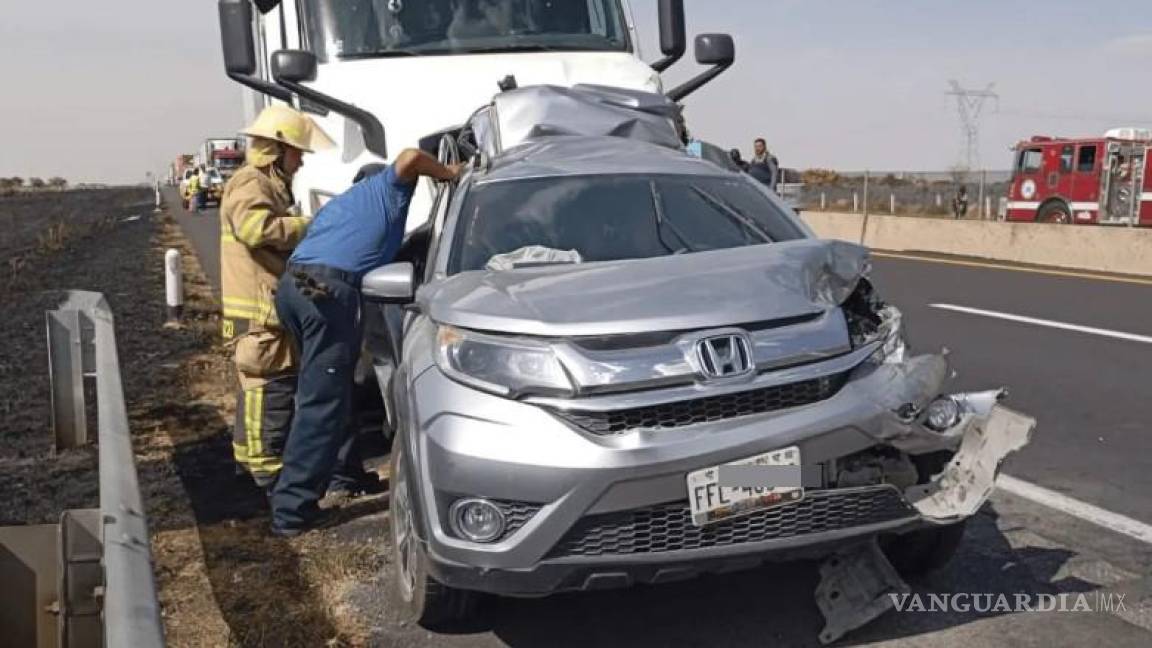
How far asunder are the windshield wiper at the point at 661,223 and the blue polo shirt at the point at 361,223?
1.11m

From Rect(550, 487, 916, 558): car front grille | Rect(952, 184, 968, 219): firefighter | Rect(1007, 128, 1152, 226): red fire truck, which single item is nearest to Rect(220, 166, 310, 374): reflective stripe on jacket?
Rect(550, 487, 916, 558): car front grille

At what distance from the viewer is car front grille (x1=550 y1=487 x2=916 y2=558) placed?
3260 millimetres

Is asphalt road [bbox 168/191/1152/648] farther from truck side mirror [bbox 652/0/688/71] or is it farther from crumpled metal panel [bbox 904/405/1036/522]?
truck side mirror [bbox 652/0/688/71]

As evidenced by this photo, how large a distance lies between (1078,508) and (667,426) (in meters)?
2.63

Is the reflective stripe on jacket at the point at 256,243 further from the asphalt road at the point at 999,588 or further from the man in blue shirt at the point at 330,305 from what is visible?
the asphalt road at the point at 999,588

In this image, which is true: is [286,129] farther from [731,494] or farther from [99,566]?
[731,494]

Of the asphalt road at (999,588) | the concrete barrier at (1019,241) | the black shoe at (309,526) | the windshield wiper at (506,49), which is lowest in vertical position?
the concrete barrier at (1019,241)

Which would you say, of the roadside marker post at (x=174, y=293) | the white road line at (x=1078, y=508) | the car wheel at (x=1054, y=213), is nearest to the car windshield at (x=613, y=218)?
the white road line at (x=1078, y=508)

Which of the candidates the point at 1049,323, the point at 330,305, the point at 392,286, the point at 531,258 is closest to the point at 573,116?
the point at 330,305

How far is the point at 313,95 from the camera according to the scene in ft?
20.7

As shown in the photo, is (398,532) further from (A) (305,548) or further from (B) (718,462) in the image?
(B) (718,462)

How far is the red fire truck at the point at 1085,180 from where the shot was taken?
2573cm

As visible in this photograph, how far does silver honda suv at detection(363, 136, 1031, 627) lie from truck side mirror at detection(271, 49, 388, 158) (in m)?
2.69

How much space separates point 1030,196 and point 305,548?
27.2 metres
